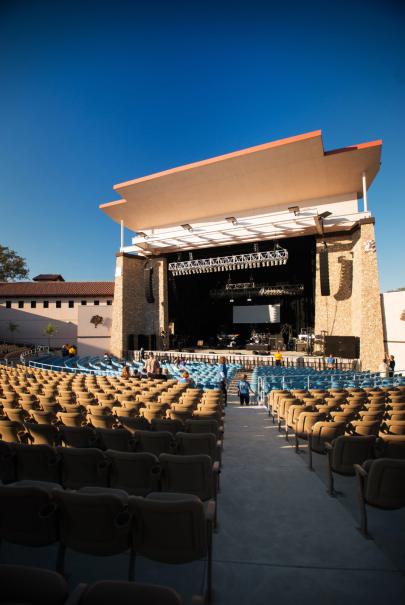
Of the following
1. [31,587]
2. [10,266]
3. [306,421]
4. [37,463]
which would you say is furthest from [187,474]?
[10,266]

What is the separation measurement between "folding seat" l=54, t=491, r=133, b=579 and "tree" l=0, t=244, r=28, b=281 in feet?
166

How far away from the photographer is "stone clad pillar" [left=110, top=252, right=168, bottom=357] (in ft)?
85.6

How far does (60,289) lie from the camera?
33.5 metres

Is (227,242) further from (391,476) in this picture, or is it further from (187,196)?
(391,476)

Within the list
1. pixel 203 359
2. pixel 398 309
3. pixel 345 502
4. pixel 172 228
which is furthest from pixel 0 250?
pixel 345 502

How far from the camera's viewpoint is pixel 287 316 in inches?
1037

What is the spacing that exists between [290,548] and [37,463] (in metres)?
2.60

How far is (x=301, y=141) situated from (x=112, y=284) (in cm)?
2247

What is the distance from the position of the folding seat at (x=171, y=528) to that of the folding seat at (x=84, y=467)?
111 cm

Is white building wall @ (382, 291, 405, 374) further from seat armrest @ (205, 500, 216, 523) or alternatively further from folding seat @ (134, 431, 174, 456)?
seat armrest @ (205, 500, 216, 523)

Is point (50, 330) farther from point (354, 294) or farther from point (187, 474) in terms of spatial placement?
point (187, 474)

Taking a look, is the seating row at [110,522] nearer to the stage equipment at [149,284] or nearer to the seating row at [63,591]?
the seating row at [63,591]

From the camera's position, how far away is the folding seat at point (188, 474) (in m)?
3.04

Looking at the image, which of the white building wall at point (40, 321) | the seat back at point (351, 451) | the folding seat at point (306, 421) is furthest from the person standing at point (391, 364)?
the white building wall at point (40, 321)
